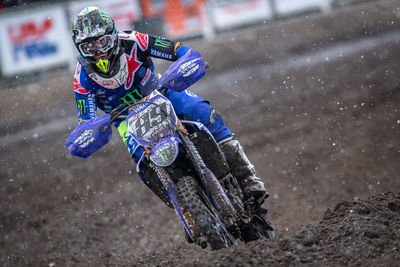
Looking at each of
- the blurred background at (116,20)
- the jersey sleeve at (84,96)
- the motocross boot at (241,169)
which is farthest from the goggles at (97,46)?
the blurred background at (116,20)

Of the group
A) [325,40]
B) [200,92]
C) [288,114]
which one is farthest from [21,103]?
[325,40]

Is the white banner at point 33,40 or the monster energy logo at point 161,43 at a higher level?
the monster energy logo at point 161,43

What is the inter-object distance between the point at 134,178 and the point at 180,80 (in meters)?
5.03

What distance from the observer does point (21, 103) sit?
1359 centimetres

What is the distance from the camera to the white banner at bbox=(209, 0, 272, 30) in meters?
15.5

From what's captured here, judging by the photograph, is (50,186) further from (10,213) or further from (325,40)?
(325,40)

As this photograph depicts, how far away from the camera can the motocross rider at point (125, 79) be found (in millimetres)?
4496

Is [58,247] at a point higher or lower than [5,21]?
lower

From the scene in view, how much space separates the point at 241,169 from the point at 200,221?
1.11 meters

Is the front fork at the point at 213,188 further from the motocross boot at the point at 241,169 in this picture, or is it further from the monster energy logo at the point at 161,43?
the monster energy logo at the point at 161,43

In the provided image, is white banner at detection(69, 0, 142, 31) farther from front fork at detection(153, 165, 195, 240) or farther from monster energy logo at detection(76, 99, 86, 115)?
front fork at detection(153, 165, 195, 240)

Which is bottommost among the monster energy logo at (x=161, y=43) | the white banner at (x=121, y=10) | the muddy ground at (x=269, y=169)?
the muddy ground at (x=269, y=169)

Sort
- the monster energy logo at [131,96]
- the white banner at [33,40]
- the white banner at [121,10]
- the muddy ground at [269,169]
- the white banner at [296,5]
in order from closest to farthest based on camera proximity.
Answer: the muddy ground at [269,169] → the monster energy logo at [131,96] → the white banner at [33,40] → the white banner at [121,10] → the white banner at [296,5]

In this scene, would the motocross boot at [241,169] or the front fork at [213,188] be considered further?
the motocross boot at [241,169]
